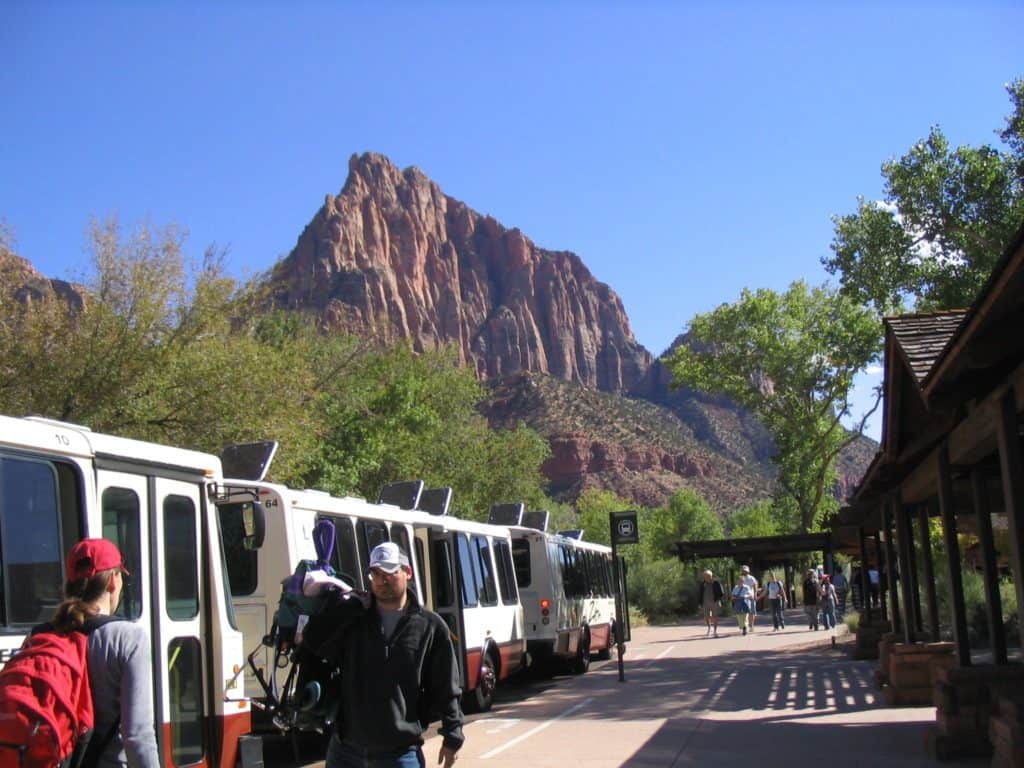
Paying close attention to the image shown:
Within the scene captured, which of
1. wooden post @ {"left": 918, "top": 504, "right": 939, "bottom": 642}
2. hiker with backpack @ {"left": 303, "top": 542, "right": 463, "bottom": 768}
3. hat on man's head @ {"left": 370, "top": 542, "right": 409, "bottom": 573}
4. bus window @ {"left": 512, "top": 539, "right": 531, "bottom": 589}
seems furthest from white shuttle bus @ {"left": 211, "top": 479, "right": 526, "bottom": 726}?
wooden post @ {"left": 918, "top": 504, "right": 939, "bottom": 642}

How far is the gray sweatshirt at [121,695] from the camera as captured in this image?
4.32m

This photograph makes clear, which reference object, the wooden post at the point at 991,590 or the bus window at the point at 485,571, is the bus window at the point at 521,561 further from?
the wooden post at the point at 991,590

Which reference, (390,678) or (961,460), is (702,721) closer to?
(961,460)

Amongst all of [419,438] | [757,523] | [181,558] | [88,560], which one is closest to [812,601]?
[419,438]

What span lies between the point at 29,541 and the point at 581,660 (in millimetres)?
17821

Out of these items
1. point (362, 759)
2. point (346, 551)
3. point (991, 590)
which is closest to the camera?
point (362, 759)

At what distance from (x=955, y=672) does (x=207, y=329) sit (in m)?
13.7

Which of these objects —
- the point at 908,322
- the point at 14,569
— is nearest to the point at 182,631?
the point at 14,569

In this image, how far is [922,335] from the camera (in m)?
9.81

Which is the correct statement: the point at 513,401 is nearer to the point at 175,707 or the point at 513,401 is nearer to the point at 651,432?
the point at 651,432

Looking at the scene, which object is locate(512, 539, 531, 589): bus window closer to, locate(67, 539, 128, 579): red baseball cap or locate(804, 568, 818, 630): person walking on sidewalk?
locate(804, 568, 818, 630): person walking on sidewalk

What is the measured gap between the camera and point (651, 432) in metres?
118

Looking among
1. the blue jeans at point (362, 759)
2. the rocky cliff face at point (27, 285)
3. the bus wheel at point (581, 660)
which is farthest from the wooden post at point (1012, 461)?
the bus wheel at point (581, 660)

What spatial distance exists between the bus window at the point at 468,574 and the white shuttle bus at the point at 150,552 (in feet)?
24.9
